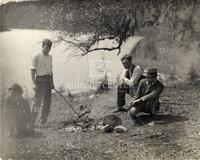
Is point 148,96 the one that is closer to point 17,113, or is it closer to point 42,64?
point 42,64

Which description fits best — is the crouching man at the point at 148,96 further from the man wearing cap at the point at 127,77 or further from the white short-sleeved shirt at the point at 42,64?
the white short-sleeved shirt at the point at 42,64

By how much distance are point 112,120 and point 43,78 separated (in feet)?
2.10

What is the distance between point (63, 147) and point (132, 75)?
0.75 metres

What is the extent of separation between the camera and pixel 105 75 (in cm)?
366

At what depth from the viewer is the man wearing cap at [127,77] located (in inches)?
143

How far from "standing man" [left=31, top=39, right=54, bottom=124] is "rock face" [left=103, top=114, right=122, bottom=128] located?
46 cm

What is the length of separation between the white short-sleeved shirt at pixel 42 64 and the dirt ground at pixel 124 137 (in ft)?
0.70

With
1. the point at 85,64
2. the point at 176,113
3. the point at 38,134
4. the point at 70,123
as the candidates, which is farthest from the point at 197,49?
the point at 38,134

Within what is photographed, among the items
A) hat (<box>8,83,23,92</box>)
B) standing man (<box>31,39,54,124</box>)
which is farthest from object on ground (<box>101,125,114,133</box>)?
hat (<box>8,83,23,92</box>)

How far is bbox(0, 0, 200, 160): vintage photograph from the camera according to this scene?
3521 millimetres

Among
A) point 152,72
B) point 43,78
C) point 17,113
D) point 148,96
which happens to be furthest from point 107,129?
point 17,113

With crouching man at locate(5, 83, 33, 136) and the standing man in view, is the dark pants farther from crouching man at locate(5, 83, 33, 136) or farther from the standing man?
crouching man at locate(5, 83, 33, 136)

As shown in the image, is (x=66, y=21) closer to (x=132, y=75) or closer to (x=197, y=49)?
(x=132, y=75)

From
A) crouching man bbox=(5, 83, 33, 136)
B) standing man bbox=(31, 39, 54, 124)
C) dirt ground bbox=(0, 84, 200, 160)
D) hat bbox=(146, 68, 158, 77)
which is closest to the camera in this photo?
dirt ground bbox=(0, 84, 200, 160)
